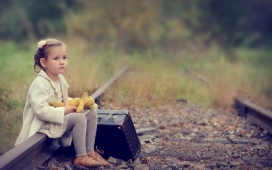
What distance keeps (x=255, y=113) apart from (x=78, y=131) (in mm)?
3450

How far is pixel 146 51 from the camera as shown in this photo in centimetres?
1725

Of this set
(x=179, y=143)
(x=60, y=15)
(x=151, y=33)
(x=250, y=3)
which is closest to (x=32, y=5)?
(x=60, y=15)

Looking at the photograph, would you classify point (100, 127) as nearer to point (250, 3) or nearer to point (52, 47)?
point (52, 47)

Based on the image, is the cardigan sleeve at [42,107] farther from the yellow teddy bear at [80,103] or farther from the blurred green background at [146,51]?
the blurred green background at [146,51]

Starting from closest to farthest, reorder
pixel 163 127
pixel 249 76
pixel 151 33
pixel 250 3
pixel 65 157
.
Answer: pixel 65 157 < pixel 163 127 < pixel 249 76 < pixel 151 33 < pixel 250 3

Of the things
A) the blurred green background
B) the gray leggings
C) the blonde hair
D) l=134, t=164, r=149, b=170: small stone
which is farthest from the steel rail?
the blonde hair

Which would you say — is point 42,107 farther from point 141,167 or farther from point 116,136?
point 141,167

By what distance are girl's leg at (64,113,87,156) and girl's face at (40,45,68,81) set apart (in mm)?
425

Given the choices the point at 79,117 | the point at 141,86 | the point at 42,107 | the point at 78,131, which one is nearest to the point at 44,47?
the point at 42,107

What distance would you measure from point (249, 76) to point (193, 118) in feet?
11.3

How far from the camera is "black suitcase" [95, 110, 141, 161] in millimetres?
3963

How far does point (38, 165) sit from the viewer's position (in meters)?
3.50

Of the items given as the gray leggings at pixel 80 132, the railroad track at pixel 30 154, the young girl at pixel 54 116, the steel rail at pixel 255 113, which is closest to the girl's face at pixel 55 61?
the young girl at pixel 54 116

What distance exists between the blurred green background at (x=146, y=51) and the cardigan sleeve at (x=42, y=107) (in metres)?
1.04
